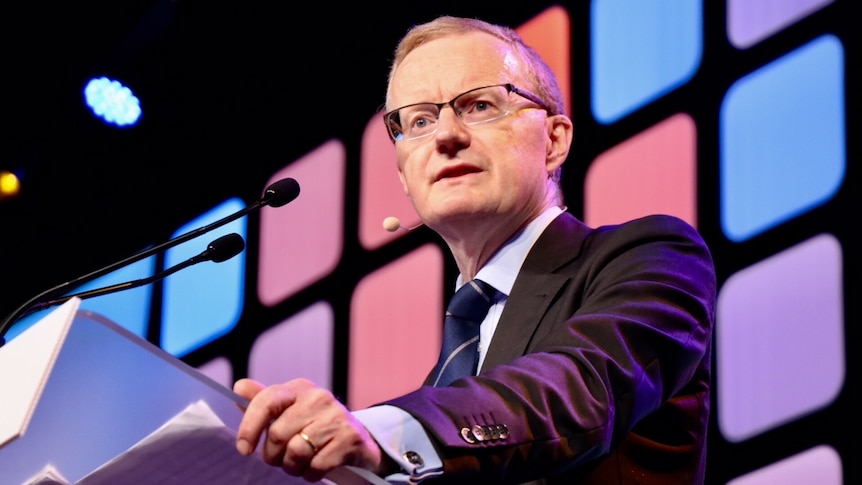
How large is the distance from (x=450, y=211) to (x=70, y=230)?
2735mm

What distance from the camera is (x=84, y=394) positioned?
3.17ft

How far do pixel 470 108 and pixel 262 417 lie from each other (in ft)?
4.28

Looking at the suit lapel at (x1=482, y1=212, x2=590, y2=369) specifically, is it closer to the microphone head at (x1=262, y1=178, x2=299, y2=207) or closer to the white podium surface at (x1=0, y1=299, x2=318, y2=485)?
the microphone head at (x1=262, y1=178, x2=299, y2=207)

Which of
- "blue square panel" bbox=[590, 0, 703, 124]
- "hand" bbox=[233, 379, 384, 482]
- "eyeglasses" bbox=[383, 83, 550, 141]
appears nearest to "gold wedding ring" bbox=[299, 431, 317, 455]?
"hand" bbox=[233, 379, 384, 482]

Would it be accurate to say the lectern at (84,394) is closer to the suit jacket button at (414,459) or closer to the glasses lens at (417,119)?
the suit jacket button at (414,459)

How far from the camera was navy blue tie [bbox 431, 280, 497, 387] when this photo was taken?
70.8 inches

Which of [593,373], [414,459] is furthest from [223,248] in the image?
[414,459]

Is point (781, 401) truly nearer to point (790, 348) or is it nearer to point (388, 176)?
point (790, 348)

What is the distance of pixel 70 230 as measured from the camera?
437cm

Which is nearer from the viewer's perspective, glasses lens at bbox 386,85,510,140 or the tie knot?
the tie knot

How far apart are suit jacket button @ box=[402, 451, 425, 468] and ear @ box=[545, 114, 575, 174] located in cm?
129

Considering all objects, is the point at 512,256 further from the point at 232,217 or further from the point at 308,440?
the point at 308,440

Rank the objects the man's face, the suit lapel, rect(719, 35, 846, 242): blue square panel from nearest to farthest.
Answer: the suit lapel
the man's face
rect(719, 35, 846, 242): blue square panel

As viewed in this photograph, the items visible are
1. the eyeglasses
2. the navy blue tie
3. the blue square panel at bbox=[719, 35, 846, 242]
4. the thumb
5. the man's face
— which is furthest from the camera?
the blue square panel at bbox=[719, 35, 846, 242]
